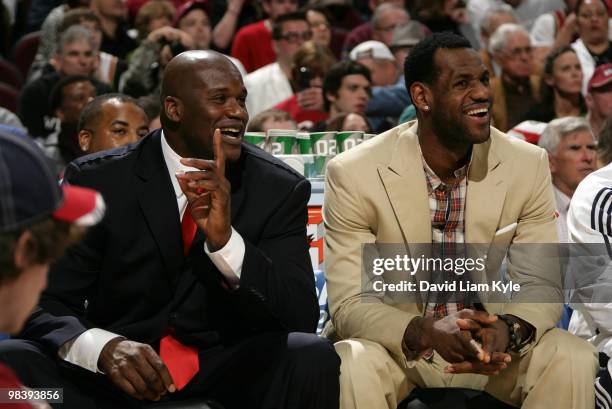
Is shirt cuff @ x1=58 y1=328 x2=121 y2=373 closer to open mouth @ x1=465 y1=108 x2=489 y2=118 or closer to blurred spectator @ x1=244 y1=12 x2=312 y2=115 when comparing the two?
open mouth @ x1=465 y1=108 x2=489 y2=118

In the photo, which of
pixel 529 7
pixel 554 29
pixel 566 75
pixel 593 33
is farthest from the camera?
pixel 529 7

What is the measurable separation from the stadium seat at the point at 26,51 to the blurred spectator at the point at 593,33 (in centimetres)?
398

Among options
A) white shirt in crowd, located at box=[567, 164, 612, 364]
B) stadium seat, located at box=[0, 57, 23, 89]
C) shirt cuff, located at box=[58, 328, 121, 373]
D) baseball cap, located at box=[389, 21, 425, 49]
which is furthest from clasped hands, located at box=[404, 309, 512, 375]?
stadium seat, located at box=[0, 57, 23, 89]

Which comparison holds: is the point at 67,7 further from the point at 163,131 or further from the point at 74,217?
the point at 74,217

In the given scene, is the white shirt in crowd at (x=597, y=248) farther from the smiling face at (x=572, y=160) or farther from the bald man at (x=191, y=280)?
the smiling face at (x=572, y=160)

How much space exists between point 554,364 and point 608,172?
80cm

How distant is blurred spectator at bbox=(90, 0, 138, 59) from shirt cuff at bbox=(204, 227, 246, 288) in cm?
513

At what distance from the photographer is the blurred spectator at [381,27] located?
331 inches

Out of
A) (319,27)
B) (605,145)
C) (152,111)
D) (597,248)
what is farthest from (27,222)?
(319,27)

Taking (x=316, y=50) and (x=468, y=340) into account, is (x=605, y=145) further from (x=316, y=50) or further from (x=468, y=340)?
(x=316, y=50)

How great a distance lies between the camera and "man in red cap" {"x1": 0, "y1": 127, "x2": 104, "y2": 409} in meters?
1.75

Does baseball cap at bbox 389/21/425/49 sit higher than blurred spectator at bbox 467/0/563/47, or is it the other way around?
baseball cap at bbox 389/21/425/49

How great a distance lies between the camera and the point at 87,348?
3100 mm

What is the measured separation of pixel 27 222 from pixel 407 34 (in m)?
6.52
